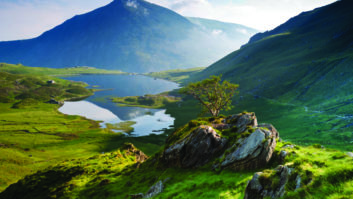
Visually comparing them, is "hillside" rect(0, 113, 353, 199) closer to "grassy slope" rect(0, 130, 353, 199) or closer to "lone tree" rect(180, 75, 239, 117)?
"grassy slope" rect(0, 130, 353, 199)

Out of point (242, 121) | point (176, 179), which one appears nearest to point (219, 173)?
point (176, 179)

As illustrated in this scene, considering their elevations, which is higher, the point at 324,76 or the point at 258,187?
the point at 324,76

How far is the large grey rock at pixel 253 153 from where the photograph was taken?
28.4 m

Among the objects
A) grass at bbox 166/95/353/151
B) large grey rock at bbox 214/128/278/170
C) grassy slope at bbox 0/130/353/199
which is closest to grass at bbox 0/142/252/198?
grassy slope at bbox 0/130/353/199

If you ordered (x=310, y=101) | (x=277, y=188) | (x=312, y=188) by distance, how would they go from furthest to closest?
(x=310, y=101), (x=277, y=188), (x=312, y=188)

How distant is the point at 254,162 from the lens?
28.4 metres

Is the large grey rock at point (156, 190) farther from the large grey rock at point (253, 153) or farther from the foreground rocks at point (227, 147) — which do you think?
the large grey rock at point (253, 153)

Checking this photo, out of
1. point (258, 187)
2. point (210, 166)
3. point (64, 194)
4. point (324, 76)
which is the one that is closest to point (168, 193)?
point (210, 166)

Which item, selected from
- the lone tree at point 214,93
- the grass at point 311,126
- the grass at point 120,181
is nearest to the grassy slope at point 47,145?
the grass at point 120,181

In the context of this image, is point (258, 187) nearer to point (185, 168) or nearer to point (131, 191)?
point (185, 168)

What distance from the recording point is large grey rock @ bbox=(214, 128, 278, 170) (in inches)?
1120

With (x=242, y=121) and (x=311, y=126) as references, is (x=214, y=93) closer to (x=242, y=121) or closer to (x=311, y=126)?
(x=242, y=121)

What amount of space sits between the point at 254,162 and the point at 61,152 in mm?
144811

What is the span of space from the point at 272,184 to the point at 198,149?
2257cm
